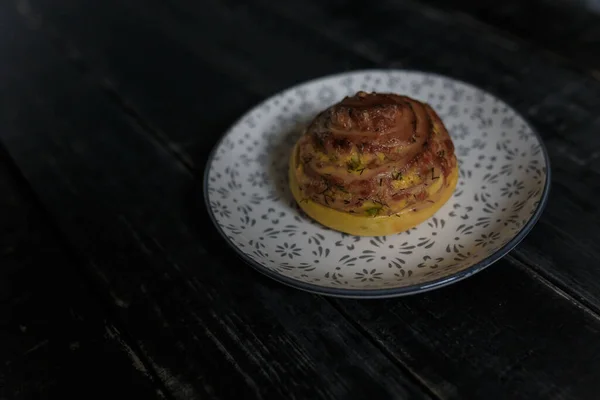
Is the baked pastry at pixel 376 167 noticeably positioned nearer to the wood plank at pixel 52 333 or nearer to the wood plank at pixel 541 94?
the wood plank at pixel 541 94

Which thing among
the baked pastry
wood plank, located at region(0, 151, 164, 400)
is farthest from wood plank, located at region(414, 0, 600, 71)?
wood plank, located at region(0, 151, 164, 400)

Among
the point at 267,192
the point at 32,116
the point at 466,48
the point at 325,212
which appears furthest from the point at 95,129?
the point at 466,48

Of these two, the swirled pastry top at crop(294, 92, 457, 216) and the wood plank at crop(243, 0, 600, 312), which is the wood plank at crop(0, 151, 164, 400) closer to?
the swirled pastry top at crop(294, 92, 457, 216)

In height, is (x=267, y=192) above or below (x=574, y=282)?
below

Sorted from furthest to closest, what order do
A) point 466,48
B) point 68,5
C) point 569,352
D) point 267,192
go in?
1. point 68,5
2. point 466,48
3. point 267,192
4. point 569,352

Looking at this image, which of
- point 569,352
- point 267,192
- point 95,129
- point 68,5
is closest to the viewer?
point 569,352

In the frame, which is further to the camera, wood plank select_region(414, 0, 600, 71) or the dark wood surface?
wood plank select_region(414, 0, 600, 71)

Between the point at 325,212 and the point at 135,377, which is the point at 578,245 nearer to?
the point at 325,212
